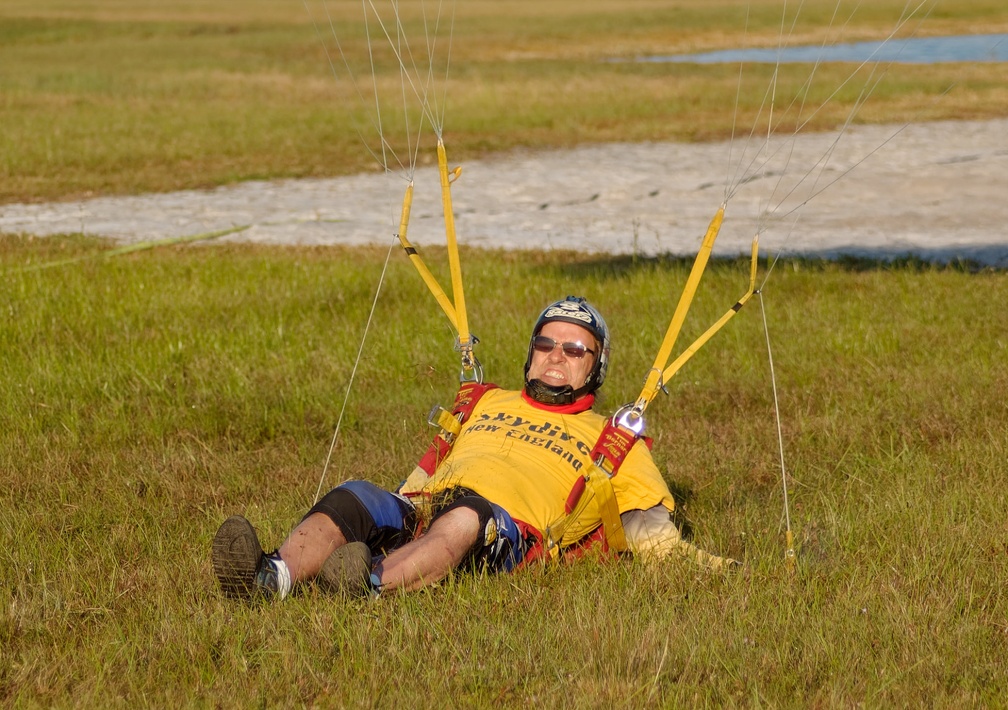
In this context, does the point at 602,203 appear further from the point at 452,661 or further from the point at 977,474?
the point at 452,661

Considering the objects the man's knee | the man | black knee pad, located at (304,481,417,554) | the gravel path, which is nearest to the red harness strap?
the man

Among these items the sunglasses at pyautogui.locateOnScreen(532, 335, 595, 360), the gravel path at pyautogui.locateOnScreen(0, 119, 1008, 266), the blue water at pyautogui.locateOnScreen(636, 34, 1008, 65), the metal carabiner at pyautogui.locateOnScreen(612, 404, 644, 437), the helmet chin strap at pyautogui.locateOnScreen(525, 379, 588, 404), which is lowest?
the gravel path at pyautogui.locateOnScreen(0, 119, 1008, 266)

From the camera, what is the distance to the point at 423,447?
254 inches

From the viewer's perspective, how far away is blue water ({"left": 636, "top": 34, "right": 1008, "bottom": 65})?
39.4 metres

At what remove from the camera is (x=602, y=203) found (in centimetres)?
1634

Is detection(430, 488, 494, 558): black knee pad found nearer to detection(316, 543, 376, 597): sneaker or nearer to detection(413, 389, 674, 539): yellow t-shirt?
detection(413, 389, 674, 539): yellow t-shirt

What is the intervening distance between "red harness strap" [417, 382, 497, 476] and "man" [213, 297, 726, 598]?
0.01m

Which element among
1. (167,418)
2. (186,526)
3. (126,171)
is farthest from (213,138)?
(186,526)

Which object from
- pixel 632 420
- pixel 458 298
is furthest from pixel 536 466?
pixel 458 298

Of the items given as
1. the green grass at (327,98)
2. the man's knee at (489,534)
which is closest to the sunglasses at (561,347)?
the man's knee at (489,534)

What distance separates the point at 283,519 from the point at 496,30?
5003cm

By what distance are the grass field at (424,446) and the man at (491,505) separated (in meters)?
0.13

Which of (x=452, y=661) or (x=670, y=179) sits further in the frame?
(x=670, y=179)

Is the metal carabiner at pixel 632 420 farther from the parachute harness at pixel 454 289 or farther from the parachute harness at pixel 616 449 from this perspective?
the parachute harness at pixel 454 289
